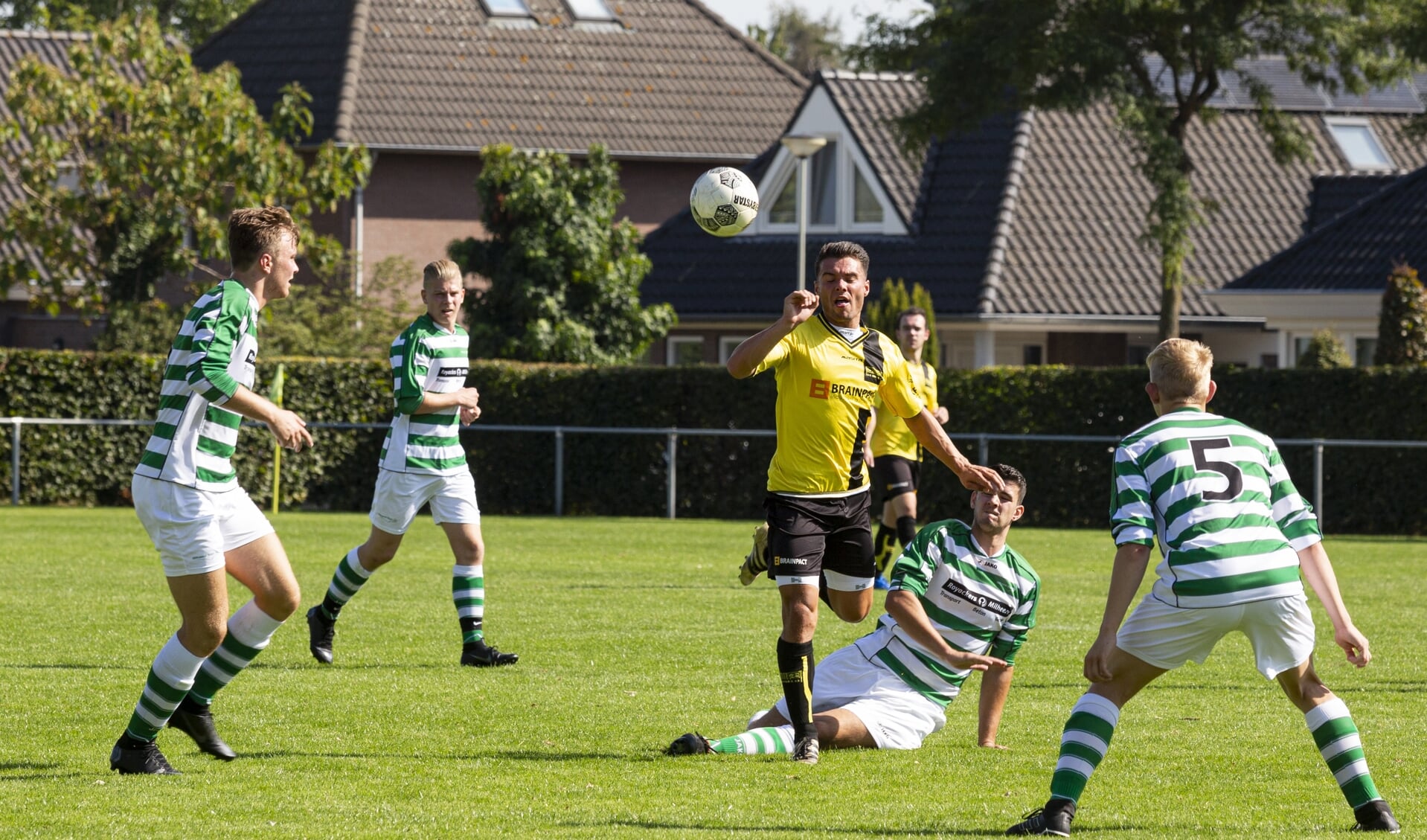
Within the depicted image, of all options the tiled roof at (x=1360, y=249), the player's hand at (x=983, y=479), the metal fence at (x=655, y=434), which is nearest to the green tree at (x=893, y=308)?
the metal fence at (x=655, y=434)

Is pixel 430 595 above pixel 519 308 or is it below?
below

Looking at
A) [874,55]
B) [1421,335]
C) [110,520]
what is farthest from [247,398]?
[874,55]

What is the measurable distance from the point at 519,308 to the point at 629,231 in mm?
2416

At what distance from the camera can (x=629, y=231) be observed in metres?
31.1

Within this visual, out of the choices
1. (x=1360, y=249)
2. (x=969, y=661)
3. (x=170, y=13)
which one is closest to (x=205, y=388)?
(x=969, y=661)

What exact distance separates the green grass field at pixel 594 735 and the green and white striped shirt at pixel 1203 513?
0.94 meters

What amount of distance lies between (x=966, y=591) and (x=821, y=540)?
684 millimetres

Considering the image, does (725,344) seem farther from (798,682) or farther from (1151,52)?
(798,682)

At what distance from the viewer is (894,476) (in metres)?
15.4

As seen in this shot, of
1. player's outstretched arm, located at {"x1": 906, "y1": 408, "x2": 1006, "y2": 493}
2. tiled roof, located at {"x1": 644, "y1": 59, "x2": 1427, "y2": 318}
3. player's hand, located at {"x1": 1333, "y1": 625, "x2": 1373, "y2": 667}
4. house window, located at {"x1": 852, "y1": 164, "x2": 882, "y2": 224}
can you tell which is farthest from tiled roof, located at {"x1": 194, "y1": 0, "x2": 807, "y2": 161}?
player's hand, located at {"x1": 1333, "y1": 625, "x2": 1373, "y2": 667}

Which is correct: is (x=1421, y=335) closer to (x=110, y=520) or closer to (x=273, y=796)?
(x=110, y=520)

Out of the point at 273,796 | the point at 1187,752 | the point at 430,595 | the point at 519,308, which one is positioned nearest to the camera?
the point at 273,796

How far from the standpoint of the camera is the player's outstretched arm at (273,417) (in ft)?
22.7

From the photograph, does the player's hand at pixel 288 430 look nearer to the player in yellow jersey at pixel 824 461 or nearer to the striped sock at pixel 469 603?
the player in yellow jersey at pixel 824 461
